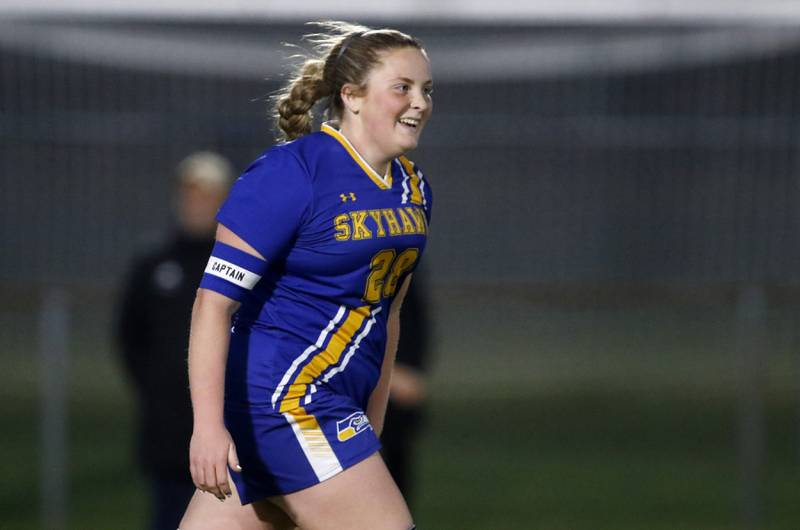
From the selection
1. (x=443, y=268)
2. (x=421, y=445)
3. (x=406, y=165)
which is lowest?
(x=421, y=445)

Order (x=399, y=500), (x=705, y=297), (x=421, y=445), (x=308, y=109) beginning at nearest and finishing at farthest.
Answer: (x=399, y=500) < (x=308, y=109) < (x=705, y=297) < (x=421, y=445)

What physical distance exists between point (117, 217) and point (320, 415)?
29.1 feet

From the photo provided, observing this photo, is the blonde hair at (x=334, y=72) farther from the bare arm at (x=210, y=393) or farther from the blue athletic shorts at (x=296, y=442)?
the blue athletic shorts at (x=296, y=442)

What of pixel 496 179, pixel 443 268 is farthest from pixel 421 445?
pixel 496 179

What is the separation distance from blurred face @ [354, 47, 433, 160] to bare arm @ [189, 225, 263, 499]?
0.48 meters

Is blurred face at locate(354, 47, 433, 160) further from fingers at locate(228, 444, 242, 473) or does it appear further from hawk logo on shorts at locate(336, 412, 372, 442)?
fingers at locate(228, 444, 242, 473)

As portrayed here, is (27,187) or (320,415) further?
(27,187)

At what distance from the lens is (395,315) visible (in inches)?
152

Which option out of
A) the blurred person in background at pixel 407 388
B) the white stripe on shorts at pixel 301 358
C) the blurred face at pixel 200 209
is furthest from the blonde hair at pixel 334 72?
the blurred person in background at pixel 407 388

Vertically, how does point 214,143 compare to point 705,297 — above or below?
above

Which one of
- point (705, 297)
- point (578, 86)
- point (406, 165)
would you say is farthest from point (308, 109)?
point (578, 86)

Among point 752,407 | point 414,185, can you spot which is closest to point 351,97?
point 414,185

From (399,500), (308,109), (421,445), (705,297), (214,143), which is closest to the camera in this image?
(399,500)

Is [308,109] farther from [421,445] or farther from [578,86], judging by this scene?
[578,86]
